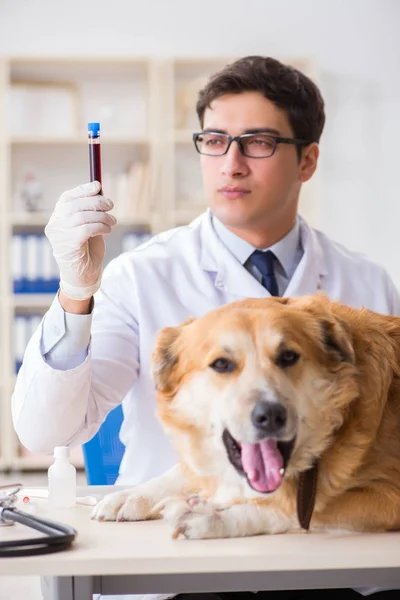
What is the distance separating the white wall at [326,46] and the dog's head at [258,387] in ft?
14.5

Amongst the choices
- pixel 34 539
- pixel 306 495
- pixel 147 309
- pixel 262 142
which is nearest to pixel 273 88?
pixel 262 142

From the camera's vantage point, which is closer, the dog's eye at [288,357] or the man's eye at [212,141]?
the dog's eye at [288,357]

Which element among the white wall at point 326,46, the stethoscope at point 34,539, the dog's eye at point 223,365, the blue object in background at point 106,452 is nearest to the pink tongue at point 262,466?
the dog's eye at point 223,365

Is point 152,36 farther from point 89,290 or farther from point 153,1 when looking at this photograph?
point 89,290

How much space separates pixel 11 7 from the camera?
17.6 ft

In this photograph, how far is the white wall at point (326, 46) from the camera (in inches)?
213

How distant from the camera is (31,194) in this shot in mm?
5238

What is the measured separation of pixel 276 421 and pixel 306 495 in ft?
0.46

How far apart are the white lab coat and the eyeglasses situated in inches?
8.2

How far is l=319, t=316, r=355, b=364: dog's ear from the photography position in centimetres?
122

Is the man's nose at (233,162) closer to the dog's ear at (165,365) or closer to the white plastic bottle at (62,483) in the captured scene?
the dog's ear at (165,365)

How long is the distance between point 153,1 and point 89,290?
4380mm

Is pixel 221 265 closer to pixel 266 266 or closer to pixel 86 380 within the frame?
pixel 266 266

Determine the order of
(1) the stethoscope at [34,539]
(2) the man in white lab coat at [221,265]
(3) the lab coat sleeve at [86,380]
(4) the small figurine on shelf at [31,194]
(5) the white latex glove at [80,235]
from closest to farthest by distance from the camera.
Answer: (1) the stethoscope at [34,539] → (5) the white latex glove at [80,235] → (3) the lab coat sleeve at [86,380] → (2) the man in white lab coat at [221,265] → (4) the small figurine on shelf at [31,194]
